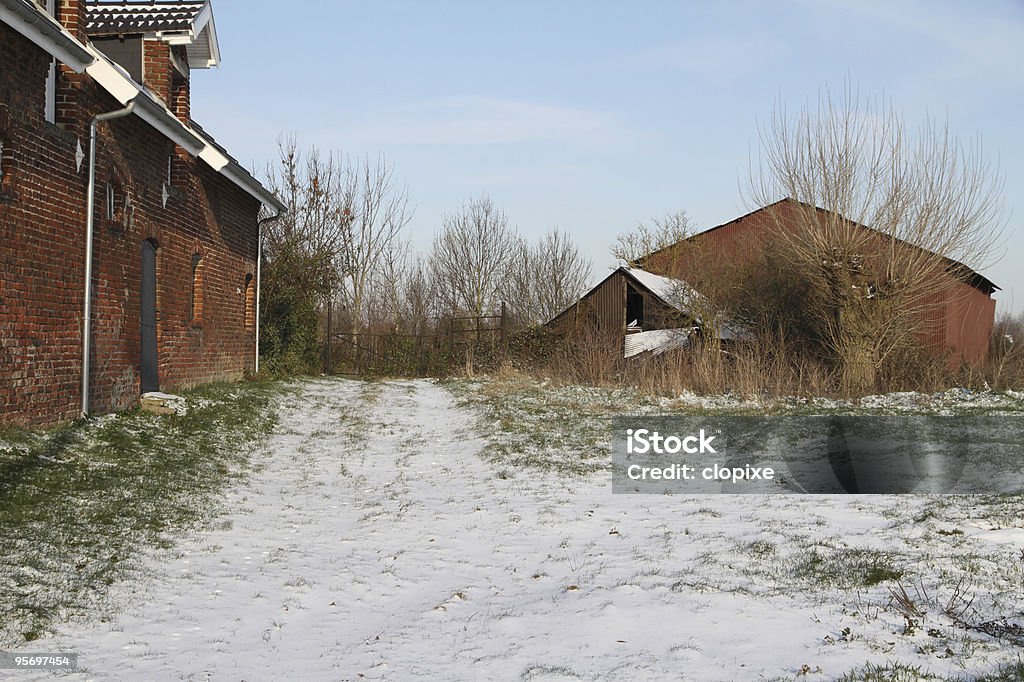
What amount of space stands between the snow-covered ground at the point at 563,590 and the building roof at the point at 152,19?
8813mm

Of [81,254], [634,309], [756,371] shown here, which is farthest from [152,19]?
[634,309]

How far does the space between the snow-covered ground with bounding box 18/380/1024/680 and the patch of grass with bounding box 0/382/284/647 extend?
0.26 metres

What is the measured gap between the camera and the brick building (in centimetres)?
852

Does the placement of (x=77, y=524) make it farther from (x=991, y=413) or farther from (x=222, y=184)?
(x=991, y=413)

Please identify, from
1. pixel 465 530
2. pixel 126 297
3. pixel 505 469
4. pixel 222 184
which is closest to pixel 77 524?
pixel 465 530

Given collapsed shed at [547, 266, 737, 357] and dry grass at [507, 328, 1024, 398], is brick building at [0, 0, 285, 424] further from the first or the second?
collapsed shed at [547, 266, 737, 357]

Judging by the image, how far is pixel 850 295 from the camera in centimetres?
1798

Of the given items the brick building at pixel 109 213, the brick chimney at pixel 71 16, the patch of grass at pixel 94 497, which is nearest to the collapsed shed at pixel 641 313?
the brick building at pixel 109 213

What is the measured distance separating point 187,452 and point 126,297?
298 cm

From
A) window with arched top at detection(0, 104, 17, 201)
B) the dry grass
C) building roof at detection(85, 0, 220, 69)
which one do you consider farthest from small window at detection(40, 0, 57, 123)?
the dry grass

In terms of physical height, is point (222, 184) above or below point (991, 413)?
above

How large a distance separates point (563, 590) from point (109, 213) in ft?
28.2

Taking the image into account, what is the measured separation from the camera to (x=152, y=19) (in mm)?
A: 13641

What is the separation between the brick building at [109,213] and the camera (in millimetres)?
8523
